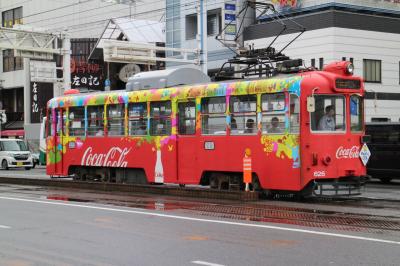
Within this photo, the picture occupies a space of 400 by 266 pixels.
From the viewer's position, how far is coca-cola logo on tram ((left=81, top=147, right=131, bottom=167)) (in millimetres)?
20250

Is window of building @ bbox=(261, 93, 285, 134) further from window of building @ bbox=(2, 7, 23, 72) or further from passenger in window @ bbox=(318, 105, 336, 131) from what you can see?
window of building @ bbox=(2, 7, 23, 72)

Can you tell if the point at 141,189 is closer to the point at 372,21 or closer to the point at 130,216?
the point at 130,216

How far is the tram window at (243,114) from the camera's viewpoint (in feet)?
53.6

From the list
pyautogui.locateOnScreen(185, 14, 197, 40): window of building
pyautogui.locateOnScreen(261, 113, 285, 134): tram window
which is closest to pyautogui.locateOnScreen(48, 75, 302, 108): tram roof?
pyautogui.locateOnScreen(261, 113, 285, 134): tram window

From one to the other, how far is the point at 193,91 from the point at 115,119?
12.7 feet

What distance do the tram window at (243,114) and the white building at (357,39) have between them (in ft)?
59.8

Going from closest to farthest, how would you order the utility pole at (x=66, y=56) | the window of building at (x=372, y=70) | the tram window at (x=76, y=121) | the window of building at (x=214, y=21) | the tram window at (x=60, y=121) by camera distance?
the tram window at (x=76, y=121)
the tram window at (x=60, y=121)
the window of building at (x=372, y=70)
the utility pole at (x=66, y=56)
the window of building at (x=214, y=21)

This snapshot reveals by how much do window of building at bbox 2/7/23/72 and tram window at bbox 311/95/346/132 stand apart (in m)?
51.9

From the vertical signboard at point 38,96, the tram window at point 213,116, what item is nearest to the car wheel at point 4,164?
the vertical signboard at point 38,96

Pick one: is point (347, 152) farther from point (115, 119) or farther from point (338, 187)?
point (115, 119)

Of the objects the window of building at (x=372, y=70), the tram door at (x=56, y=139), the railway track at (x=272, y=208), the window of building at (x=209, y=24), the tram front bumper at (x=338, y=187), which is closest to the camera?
the railway track at (x=272, y=208)

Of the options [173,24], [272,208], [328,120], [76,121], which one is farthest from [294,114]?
[173,24]

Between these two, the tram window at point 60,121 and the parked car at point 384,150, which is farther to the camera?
the parked car at point 384,150

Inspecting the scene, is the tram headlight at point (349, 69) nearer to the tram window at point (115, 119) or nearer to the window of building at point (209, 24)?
the tram window at point (115, 119)
